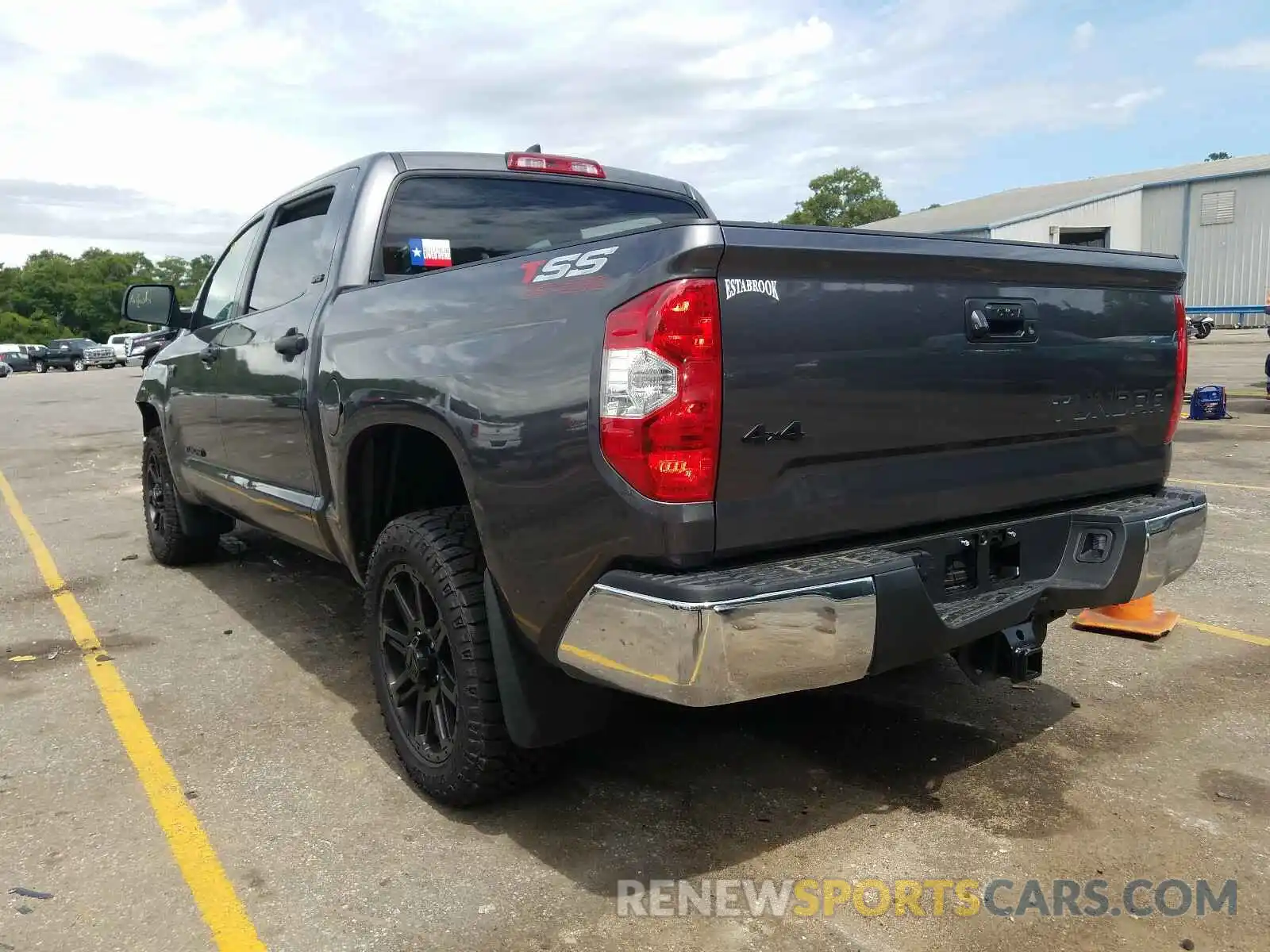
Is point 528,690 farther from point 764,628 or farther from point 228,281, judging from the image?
point 228,281

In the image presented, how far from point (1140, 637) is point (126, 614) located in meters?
4.90

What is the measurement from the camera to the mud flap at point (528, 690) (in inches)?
107

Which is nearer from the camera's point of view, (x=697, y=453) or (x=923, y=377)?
(x=697, y=453)

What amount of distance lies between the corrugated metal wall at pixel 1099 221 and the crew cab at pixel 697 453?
3376 cm

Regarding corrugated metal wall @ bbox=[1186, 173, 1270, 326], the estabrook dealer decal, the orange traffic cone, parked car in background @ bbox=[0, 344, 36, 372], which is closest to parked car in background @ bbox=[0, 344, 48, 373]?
parked car in background @ bbox=[0, 344, 36, 372]

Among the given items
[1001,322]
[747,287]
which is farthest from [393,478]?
[1001,322]

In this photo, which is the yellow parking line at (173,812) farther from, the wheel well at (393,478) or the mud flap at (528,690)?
the wheel well at (393,478)

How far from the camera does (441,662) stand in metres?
3.03

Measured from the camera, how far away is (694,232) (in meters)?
2.23

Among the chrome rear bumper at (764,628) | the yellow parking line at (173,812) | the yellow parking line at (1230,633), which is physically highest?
the chrome rear bumper at (764,628)

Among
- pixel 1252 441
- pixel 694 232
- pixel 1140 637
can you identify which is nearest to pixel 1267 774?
pixel 1140 637

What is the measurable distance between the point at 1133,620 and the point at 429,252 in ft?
11.1

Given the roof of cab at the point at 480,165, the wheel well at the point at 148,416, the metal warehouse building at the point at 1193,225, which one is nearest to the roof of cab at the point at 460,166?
the roof of cab at the point at 480,165

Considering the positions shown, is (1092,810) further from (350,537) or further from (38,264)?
(38,264)
